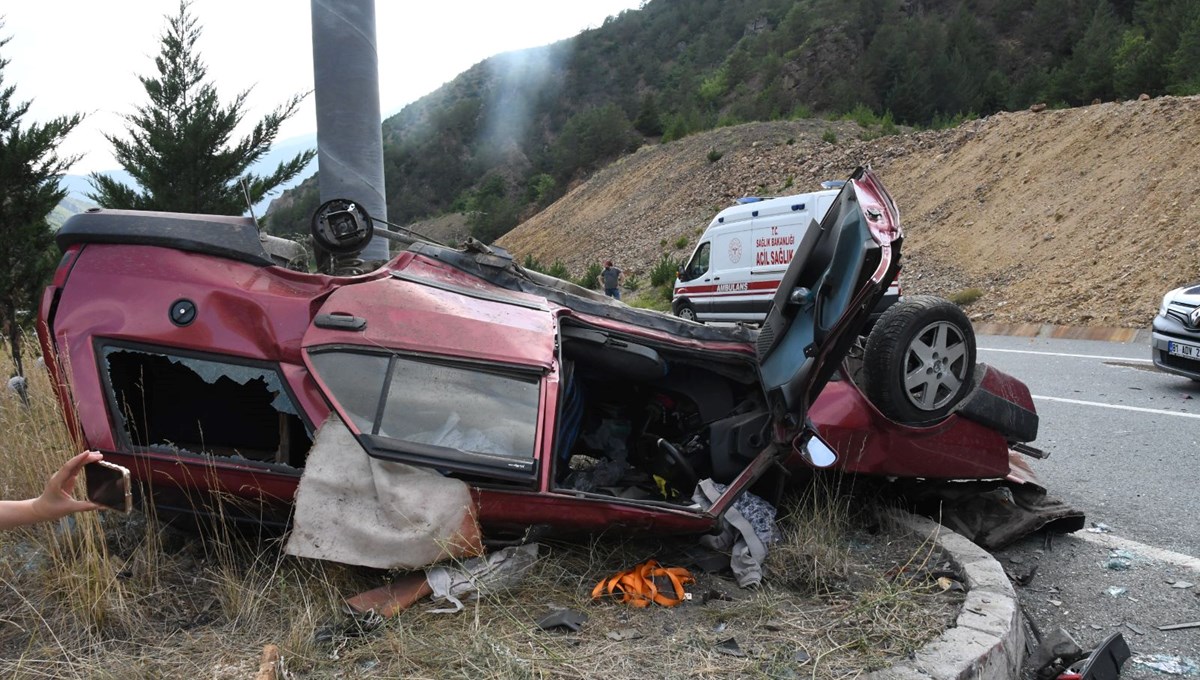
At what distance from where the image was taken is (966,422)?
13.4 feet

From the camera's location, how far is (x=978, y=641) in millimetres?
2842

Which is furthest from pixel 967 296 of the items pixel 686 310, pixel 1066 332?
pixel 686 310

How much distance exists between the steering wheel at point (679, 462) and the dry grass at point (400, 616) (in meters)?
0.28

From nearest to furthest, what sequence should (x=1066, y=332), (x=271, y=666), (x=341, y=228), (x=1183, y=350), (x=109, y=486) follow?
(x=109, y=486), (x=271, y=666), (x=341, y=228), (x=1183, y=350), (x=1066, y=332)

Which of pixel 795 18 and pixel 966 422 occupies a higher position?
pixel 795 18

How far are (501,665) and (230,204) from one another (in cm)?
640

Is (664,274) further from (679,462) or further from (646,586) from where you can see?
(646,586)

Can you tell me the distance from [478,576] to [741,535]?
1174mm

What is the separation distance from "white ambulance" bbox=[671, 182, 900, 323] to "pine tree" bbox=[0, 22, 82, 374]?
9706 millimetres

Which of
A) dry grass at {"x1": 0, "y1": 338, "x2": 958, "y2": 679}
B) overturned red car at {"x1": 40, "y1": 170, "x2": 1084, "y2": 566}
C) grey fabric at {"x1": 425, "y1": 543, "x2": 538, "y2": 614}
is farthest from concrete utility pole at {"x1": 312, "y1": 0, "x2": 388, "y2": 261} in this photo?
grey fabric at {"x1": 425, "y1": 543, "x2": 538, "y2": 614}

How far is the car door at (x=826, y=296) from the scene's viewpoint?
3.39 meters

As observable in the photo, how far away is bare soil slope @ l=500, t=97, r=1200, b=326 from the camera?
15484 millimetres

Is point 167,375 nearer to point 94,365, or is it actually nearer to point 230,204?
point 94,365

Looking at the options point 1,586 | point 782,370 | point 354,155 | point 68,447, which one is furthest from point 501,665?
point 354,155
